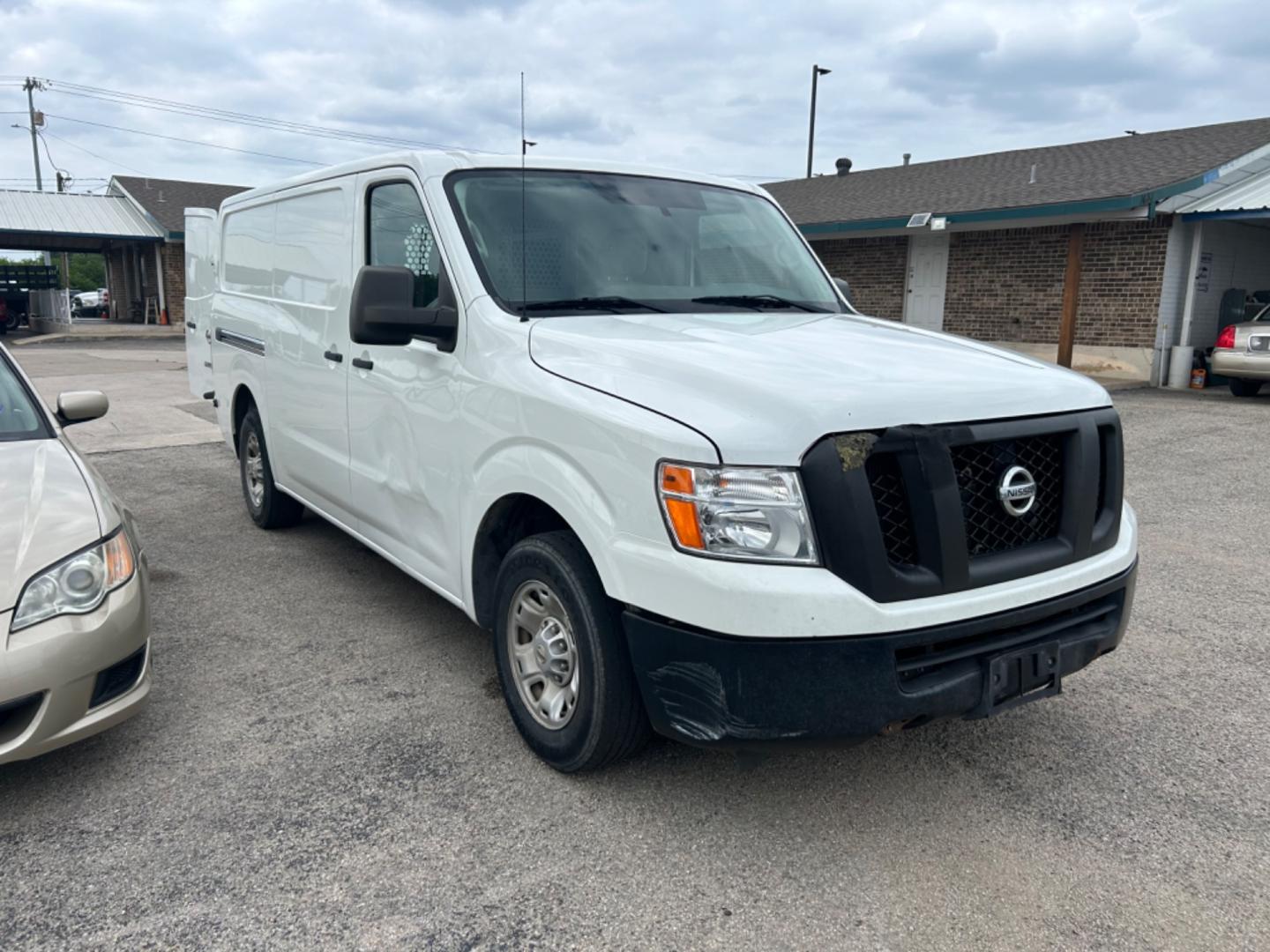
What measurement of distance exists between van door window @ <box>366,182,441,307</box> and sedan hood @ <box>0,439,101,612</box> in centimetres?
140

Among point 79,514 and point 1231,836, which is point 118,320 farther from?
point 1231,836

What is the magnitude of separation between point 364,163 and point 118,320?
119ft

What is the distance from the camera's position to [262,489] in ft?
19.7

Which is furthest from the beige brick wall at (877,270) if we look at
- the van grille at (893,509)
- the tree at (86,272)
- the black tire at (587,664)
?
the tree at (86,272)

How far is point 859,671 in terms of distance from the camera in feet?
7.83

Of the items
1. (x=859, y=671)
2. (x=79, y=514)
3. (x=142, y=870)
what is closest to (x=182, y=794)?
(x=142, y=870)

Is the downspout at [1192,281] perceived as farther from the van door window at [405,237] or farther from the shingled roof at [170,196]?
the shingled roof at [170,196]

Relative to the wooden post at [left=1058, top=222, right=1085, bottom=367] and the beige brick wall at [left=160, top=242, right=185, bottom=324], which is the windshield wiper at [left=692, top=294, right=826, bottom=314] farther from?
the beige brick wall at [left=160, top=242, right=185, bottom=324]

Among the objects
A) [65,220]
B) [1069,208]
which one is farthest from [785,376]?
[65,220]

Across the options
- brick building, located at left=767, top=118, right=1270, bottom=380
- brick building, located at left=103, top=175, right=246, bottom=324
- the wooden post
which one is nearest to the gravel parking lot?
the wooden post

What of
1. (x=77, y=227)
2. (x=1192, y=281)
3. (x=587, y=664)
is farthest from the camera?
(x=77, y=227)

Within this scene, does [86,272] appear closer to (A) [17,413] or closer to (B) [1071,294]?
(B) [1071,294]

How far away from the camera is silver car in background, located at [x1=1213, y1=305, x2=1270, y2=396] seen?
12.7 metres

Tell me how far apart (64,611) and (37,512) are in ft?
1.43
